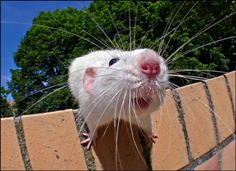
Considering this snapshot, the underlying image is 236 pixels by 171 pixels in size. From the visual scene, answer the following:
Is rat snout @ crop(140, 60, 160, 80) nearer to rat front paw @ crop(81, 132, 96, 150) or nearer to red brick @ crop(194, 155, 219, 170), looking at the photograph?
rat front paw @ crop(81, 132, 96, 150)

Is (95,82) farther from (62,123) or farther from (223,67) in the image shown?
(223,67)

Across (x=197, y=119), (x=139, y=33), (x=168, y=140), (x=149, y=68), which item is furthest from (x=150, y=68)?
(x=139, y=33)

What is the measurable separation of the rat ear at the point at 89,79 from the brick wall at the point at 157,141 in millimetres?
132

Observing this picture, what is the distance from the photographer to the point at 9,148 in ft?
3.74

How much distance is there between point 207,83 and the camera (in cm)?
174

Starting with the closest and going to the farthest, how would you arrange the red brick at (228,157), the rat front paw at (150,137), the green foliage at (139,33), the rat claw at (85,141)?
the rat claw at (85,141), the rat front paw at (150,137), the red brick at (228,157), the green foliage at (139,33)

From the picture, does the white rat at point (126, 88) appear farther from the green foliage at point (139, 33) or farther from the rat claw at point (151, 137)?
the green foliage at point (139, 33)

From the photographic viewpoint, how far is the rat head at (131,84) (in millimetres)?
1081

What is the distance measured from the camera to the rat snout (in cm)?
107

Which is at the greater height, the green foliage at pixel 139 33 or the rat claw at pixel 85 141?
the green foliage at pixel 139 33

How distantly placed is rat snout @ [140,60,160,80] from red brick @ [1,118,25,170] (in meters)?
0.37

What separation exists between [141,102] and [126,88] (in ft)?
0.22

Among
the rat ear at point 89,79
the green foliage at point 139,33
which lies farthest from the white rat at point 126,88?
the green foliage at point 139,33

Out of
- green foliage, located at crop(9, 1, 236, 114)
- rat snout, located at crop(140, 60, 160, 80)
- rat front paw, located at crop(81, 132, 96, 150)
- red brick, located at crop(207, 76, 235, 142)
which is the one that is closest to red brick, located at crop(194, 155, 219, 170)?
red brick, located at crop(207, 76, 235, 142)
